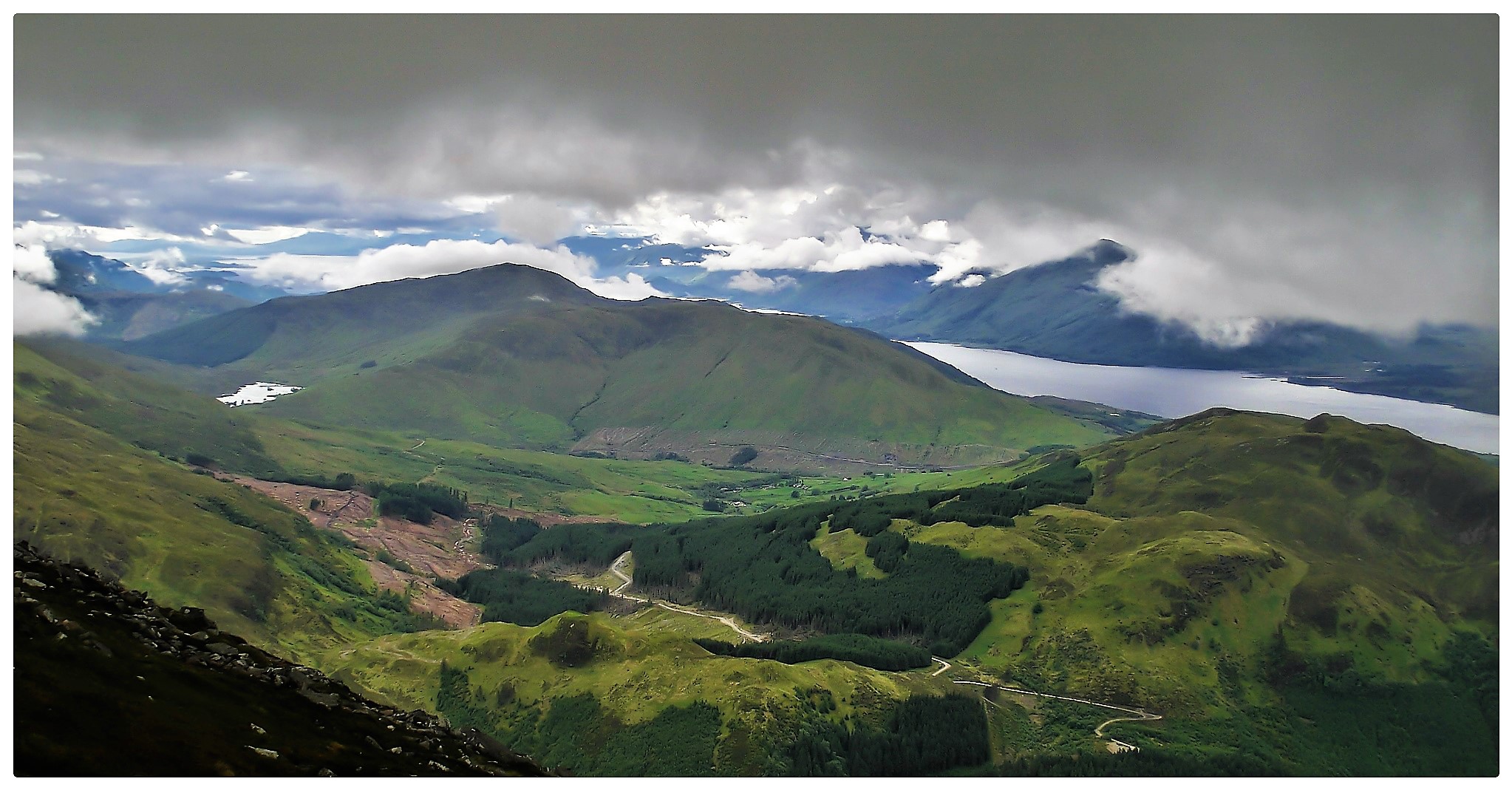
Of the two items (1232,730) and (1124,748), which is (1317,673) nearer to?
(1232,730)

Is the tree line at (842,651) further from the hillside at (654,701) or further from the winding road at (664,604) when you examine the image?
the winding road at (664,604)

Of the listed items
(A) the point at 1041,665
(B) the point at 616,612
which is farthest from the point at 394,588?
(A) the point at 1041,665

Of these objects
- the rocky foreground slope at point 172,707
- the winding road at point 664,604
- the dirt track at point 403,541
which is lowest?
the winding road at point 664,604

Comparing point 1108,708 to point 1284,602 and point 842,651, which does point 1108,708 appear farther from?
point 1284,602

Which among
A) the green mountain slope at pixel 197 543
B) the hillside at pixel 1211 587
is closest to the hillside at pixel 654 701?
the hillside at pixel 1211 587

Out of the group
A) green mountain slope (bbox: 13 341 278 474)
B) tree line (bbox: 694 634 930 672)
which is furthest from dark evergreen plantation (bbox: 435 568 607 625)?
green mountain slope (bbox: 13 341 278 474)

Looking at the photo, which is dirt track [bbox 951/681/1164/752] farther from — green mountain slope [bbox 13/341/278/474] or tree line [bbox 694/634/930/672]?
green mountain slope [bbox 13/341/278/474]
